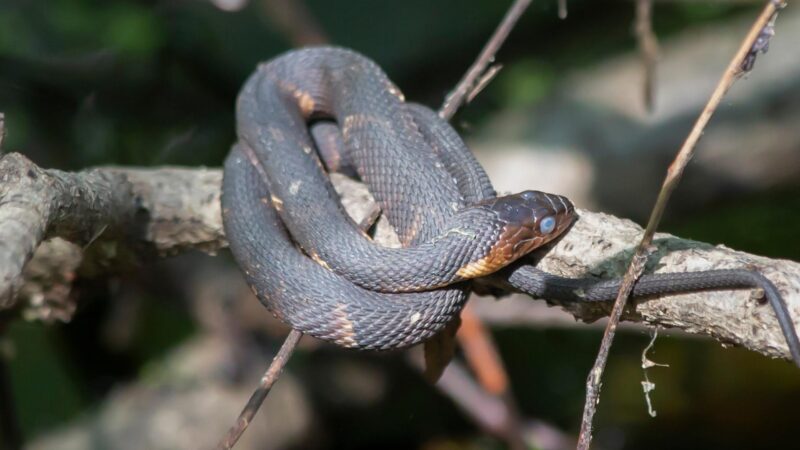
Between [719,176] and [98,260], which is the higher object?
[719,176]

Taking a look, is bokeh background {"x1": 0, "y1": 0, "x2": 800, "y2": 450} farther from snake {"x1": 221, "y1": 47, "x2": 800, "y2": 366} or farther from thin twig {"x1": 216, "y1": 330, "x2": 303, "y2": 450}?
thin twig {"x1": 216, "y1": 330, "x2": 303, "y2": 450}

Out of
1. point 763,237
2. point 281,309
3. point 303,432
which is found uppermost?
point 763,237

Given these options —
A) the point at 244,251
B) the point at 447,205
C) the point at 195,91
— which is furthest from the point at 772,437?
the point at 195,91

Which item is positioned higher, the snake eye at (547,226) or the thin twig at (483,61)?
the thin twig at (483,61)

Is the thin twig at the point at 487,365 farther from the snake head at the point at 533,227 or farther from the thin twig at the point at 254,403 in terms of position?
the thin twig at the point at 254,403

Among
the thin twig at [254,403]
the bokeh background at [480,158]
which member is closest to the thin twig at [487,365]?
the bokeh background at [480,158]

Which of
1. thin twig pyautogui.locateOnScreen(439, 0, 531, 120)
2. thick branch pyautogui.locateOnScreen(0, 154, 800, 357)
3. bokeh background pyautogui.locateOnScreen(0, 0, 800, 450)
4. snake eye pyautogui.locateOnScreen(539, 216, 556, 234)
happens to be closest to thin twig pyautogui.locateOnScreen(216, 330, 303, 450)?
thick branch pyautogui.locateOnScreen(0, 154, 800, 357)

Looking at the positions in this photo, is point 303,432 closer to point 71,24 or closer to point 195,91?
point 195,91
